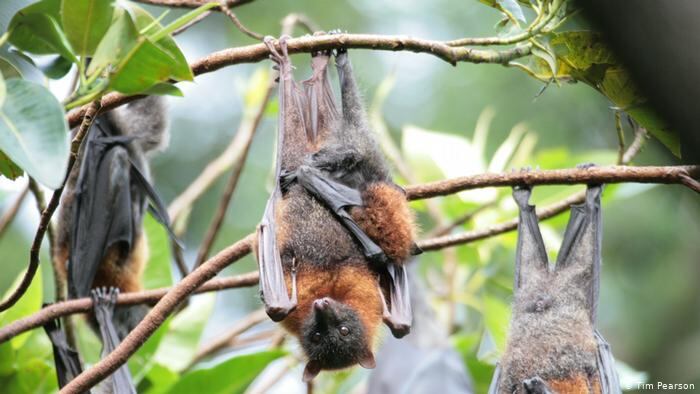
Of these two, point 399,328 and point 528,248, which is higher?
point 399,328

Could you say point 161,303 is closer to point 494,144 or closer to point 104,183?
point 104,183

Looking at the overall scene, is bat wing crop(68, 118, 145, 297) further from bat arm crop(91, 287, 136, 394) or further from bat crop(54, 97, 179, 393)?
bat arm crop(91, 287, 136, 394)

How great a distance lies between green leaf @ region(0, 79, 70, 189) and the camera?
6.29 ft

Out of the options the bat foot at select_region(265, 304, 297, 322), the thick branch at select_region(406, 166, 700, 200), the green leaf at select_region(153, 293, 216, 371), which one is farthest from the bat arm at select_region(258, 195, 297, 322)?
the green leaf at select_region(153, 293, 216, 371)

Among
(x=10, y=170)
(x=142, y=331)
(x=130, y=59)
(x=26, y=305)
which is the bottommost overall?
(x=26, y=305)

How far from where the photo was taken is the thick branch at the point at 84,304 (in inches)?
146

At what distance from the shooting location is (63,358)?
4.36 m

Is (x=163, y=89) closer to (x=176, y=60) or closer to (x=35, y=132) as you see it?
(x=176, y=60)

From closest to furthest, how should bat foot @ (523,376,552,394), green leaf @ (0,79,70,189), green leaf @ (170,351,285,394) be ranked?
green leaf @ (0,79,70,189) → bat foot @ (523,376,552,394) → green leaf @ (170,351,285,394)

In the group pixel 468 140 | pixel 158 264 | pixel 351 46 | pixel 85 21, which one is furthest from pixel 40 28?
pixel 468 140

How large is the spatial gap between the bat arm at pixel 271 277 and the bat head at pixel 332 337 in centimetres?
21

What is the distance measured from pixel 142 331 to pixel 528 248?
2216 mm

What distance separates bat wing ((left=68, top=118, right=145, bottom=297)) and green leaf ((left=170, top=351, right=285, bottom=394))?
134 cm

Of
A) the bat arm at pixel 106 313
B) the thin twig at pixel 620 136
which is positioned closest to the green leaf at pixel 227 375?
the bat arm at pixel 106 313
